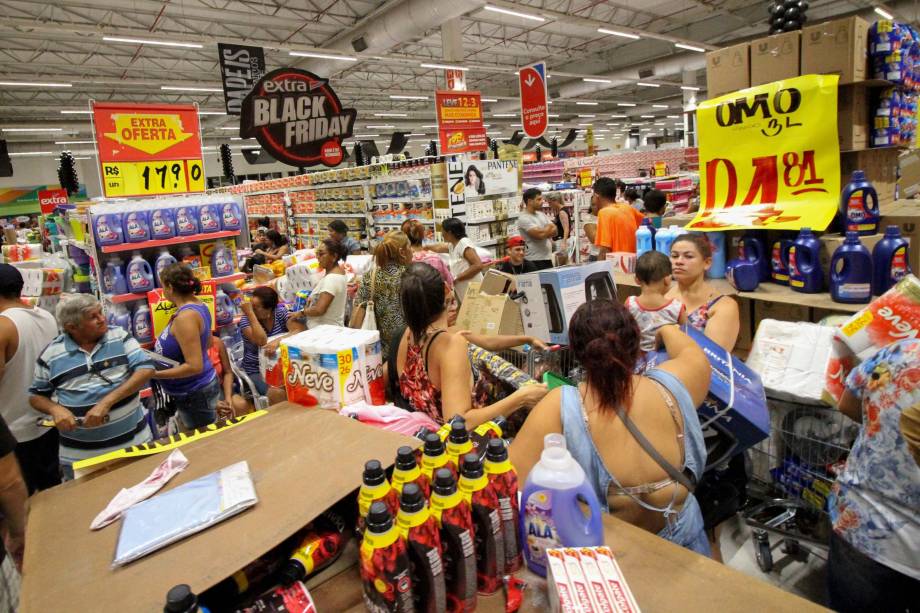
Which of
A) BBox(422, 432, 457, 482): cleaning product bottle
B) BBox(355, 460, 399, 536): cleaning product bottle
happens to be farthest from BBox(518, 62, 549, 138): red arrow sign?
BBox(355, 460, 399, 536): cleaning product bottle

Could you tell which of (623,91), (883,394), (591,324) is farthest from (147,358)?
(623,91)

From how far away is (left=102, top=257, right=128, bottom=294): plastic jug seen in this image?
476 cm

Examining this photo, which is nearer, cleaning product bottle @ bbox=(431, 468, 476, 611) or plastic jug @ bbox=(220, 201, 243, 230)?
cleaning product bottle @ bbox=(431, 468, 476, 611)

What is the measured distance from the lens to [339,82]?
2025cm

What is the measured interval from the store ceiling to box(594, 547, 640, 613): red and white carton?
12.0 meters

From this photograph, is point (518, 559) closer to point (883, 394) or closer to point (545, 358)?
point (883, 394)

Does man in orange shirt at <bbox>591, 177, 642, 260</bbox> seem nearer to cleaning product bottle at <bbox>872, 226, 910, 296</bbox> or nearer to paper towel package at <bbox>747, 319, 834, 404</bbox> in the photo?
cleaning product bottle at <bbox>872, 226, 910, 296</bbox>

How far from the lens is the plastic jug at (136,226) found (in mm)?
4781

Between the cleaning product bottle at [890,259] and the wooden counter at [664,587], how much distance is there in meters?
2.41

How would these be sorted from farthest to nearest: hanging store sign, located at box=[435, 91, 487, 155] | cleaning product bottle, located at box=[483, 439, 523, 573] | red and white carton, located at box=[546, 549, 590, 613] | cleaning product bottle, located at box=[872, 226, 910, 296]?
hanging store sign, located at box=[435, 91, 487, 155] < cleaning product bottle, located at box=[872, 226, 910, 296] < cleaning product bottle, located at box=[483, 439, 523, 573] < red and white carton, located at box=[546, 549, 590, 613]

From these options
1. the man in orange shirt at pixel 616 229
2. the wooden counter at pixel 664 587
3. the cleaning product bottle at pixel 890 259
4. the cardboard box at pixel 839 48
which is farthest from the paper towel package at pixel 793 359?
the man in orange shirt at pixel 616 229

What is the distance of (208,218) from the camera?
5.26m

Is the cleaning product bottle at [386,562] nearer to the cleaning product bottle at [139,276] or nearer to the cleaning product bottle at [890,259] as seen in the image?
the cleaning product bottle at [890,259]

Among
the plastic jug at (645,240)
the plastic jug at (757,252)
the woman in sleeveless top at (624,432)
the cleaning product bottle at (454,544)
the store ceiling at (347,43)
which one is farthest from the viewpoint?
the store ceiling at (347,43)
